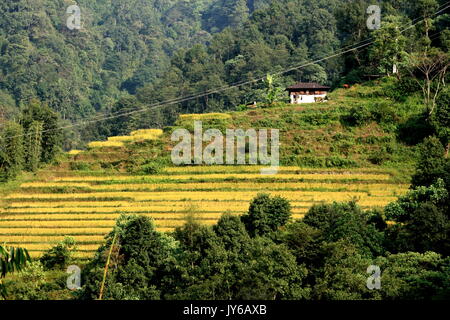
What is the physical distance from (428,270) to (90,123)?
71954mm

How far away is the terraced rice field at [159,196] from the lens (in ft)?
111

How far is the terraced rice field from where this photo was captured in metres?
33.8

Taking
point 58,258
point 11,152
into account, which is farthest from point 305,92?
point 58,258

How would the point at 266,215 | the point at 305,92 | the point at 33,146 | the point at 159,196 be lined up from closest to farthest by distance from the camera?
the point at 266,215 < the point at 159,196 < the point at 33,146 < the point at 305,92

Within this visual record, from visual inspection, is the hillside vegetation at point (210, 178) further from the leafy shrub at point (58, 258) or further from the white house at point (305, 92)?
the white house at point (305, 92)

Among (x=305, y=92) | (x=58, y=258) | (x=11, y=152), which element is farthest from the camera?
(x=305, y=92)

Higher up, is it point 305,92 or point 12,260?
point 305,92

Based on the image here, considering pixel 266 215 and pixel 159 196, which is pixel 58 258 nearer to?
pixel 159 196

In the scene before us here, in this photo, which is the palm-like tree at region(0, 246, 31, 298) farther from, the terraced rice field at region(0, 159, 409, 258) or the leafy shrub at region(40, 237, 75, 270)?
the terraced rice field at region(0, 159, 409, 258)

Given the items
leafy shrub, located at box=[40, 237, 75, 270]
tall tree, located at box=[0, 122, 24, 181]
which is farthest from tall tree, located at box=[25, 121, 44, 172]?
leafy shrub, located at box=[40, 237, 75, 270]

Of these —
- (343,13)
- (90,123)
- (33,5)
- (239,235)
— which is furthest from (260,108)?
(33,5)

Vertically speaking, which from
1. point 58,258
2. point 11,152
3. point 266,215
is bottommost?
point 58,258

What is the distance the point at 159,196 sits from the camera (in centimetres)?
3697
